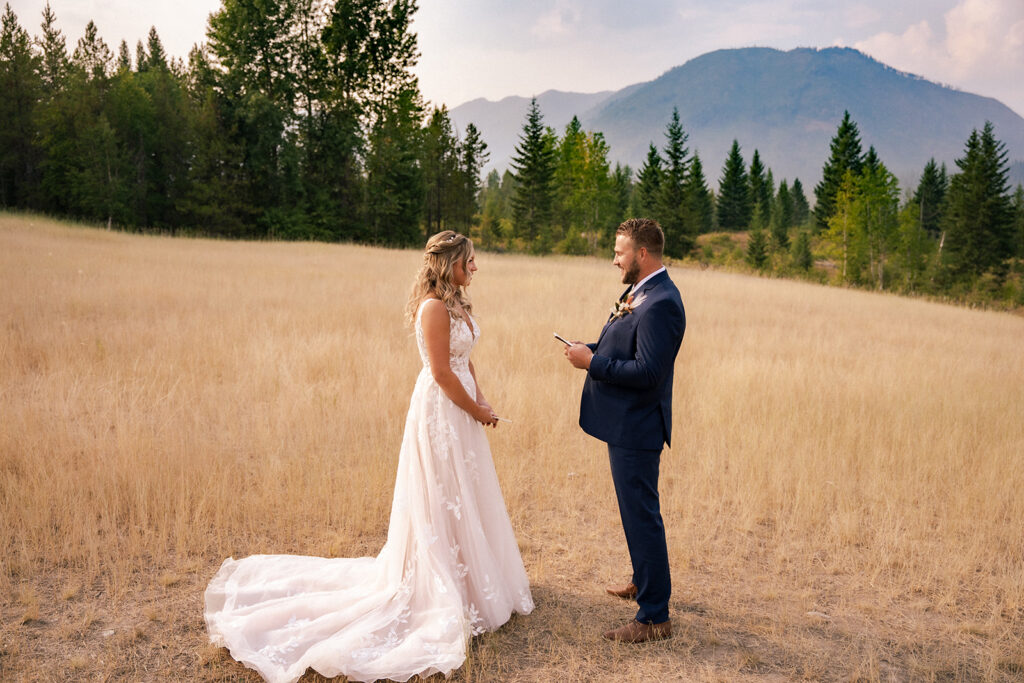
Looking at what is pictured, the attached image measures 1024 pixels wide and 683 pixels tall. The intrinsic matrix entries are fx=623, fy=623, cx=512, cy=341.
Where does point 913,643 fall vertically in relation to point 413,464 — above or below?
below

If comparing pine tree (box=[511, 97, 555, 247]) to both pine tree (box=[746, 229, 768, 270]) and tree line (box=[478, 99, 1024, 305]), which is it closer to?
tree line (box=[478, 99, 1024, 305])

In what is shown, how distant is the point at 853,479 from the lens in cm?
662

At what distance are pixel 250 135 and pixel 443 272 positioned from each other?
43.9 meters

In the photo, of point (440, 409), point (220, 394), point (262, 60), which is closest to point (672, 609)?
point (440, 409)

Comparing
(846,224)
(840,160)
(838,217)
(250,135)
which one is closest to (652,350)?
(250,135)

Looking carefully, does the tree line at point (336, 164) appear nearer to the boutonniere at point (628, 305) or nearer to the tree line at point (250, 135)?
the tree line at point (250, 135)

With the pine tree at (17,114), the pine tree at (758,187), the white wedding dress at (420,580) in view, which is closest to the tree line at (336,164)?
the pine tree at (17,114)

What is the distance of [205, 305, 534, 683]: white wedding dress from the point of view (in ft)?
11.8

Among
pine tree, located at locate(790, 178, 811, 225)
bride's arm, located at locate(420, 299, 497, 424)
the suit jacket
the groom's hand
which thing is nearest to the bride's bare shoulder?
bride's arm, located at locate(420, 299, 497, 424)

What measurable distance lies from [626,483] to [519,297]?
13.8 metres

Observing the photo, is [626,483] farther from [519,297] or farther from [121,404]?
[519,297]

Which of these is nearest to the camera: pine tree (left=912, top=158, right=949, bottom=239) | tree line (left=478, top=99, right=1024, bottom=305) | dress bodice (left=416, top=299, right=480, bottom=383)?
dress bodice (left=416, top=299, right=480, bottom=383)

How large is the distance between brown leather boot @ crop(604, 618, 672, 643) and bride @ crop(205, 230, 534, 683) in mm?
646

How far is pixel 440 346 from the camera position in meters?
3.76
